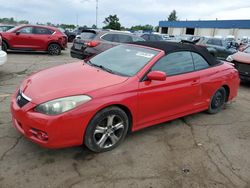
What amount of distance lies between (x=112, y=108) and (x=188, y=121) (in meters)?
2.13

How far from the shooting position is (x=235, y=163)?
3658 millimetres

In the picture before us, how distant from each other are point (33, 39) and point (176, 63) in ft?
34.8

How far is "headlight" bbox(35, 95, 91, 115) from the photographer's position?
10.3 feet

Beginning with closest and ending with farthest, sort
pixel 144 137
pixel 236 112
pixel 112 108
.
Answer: pixel 112 108, pixel 144 137, pixel 236 112

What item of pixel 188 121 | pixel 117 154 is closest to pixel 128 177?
pixel 117 154

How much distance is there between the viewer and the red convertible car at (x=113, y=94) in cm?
319

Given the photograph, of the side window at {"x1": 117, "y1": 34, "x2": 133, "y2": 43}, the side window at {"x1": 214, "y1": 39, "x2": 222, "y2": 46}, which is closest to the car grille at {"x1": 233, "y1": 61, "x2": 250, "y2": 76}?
the side window at {"x1": 117, "y1": 34, "x2": 133, "y2": 43}

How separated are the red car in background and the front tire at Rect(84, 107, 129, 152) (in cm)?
1097

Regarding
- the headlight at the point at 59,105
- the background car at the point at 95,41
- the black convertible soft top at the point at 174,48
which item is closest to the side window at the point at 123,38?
the background car at the point at 95,41

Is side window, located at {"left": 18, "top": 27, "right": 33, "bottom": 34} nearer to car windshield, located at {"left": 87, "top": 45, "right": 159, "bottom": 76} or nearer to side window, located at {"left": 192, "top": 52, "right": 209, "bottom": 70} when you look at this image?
car windshield, located at {"left": 87, "top": 45, "right": 159, "bottom": 76}

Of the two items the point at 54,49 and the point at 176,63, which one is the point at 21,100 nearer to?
the point at 176,63

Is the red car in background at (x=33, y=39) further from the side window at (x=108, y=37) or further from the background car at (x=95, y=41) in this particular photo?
the side window at (x=108, y=37)

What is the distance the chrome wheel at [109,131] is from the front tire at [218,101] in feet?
8.26

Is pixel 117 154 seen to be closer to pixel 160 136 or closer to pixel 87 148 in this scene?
pixel 87 148
